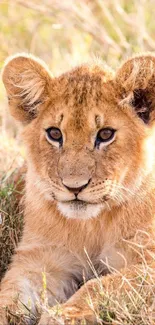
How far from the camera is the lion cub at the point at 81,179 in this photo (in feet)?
14.7

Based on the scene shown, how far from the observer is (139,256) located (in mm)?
4625

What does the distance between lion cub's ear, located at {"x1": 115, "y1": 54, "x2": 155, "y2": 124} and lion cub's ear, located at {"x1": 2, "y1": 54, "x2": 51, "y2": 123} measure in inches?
17.2

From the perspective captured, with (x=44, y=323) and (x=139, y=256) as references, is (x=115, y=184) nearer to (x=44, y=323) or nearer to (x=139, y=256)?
(x=139, y=256)

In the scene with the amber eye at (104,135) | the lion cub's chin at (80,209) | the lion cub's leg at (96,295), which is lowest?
the lion cub's leg at (96,295)

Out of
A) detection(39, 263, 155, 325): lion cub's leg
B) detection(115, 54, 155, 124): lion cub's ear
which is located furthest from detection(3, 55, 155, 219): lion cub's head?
detection(39, 263, 155, 325): lion cub's leg

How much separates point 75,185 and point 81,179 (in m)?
0.04

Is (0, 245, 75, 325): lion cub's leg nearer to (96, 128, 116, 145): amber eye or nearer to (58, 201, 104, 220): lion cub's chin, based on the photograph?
(58, 201, 104, 220): lion cub's chin

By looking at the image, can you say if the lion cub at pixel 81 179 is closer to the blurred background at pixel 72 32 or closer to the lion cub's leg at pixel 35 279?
the lion cub's leg at pixel 35 279

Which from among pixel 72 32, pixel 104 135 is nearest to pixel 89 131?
pixel 104 135

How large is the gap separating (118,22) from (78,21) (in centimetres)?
174

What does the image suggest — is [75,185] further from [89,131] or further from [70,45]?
[70,45]

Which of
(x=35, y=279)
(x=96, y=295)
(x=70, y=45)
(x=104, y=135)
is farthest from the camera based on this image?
(x=70, y=45)

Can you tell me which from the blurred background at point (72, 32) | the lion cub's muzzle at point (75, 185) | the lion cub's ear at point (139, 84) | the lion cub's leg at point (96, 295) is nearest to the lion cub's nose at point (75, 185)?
the lion cub's muzzle at point (75, 185)

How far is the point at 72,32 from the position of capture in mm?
10117
